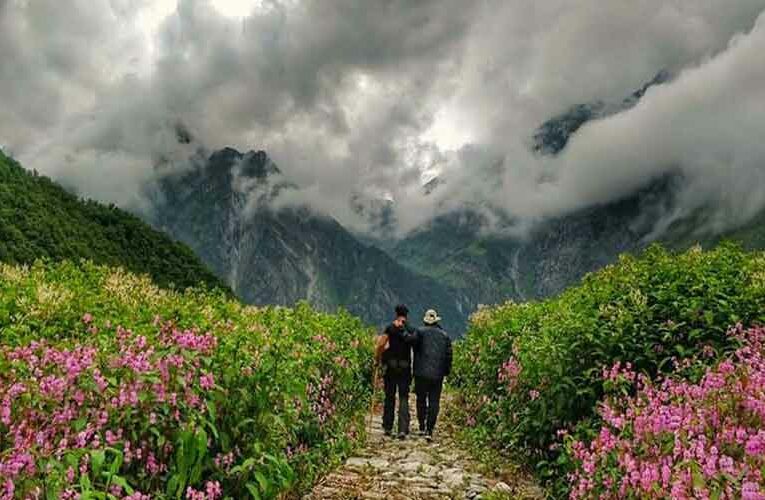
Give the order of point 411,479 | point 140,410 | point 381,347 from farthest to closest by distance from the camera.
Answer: point 381,347, point 411,479, point 140,410

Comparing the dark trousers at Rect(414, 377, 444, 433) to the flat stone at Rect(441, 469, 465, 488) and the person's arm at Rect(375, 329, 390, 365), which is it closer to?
the person's arm at Rect(375, 329, 390, 365)

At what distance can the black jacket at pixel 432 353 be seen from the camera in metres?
14.5

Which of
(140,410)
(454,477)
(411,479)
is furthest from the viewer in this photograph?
(454,477)

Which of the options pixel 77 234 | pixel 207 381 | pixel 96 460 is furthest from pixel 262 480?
pixel 77 234

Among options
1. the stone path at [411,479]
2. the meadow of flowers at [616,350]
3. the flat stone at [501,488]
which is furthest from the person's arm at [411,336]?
the flat stone at [501,488]

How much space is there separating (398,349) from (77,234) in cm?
13825

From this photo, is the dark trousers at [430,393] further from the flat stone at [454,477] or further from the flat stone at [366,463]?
the flat stone at [454,477]

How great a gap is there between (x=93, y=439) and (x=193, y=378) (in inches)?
44.0

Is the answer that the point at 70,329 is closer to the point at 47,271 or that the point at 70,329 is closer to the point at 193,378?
the point at 193,378

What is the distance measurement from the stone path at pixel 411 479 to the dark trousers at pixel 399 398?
1114 mm

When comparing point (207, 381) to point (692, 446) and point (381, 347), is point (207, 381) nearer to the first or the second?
point (692, 446)

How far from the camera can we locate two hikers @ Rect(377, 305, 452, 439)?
1452cm

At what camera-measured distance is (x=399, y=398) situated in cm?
1452

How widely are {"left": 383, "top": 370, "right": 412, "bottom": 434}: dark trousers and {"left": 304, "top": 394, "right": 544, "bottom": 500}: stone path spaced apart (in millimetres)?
1114
